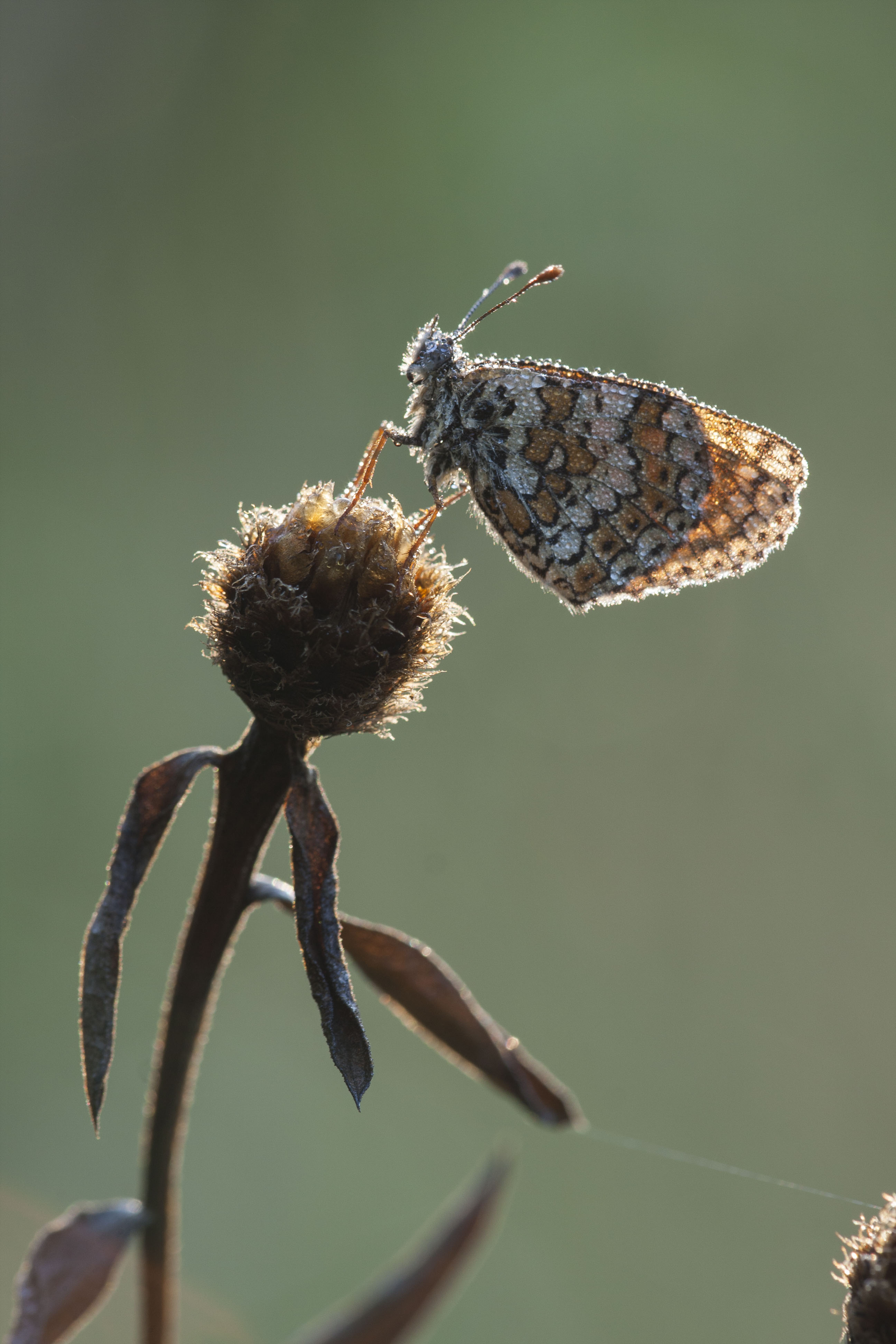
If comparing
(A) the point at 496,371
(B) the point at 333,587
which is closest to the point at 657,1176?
(A) the point at 496,371

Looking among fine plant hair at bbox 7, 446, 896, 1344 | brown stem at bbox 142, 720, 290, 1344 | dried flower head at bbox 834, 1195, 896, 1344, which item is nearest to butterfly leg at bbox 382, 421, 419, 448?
fine plant hair at bbox 7, 446, 896, 1344

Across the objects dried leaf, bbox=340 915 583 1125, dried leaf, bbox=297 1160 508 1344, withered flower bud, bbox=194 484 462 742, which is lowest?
dried leaf, bbox=297 1160 508 1344

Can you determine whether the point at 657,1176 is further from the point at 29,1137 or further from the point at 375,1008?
the point at 29,1137

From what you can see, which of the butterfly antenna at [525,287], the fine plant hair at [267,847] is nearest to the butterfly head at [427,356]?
the butterfly antenna at [525,287]

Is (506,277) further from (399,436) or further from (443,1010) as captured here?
(443,1010)

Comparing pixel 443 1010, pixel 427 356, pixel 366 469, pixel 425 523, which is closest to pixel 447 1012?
pixel 443 1010

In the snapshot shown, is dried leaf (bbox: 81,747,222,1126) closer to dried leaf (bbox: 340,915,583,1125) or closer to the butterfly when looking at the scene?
dried leaf (bbox: 340,915,583,1125)
